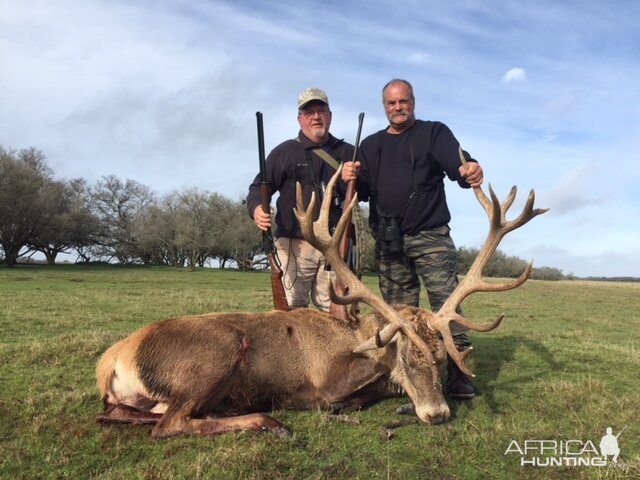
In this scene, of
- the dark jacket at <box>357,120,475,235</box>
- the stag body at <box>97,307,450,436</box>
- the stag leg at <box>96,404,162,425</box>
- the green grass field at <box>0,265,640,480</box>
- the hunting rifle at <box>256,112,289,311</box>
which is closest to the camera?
the green grass field at <box>0,265,640,480</box>

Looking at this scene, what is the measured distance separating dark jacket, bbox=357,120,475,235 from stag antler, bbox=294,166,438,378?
1.01 meters

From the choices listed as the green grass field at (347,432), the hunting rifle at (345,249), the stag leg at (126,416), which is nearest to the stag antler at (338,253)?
the hunting rifle at (345,249)

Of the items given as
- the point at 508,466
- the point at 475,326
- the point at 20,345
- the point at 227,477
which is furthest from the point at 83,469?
the point at 20,345

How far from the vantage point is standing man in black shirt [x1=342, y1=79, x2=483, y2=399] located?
6.52m

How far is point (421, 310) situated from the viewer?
6090 millimetres

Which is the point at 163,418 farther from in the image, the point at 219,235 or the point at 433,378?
the point at 219,235

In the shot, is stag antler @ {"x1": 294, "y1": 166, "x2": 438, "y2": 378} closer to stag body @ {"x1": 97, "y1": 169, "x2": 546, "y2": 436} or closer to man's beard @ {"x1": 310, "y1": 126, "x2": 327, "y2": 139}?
stag body @ {"x1": 97, "y1": 169, "x2": 546, "y2": 436}

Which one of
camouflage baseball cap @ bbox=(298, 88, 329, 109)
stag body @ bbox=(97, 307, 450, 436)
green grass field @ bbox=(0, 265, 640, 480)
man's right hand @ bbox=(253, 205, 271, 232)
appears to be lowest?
green grass field @ bbox=(0, 265, 640, 480)

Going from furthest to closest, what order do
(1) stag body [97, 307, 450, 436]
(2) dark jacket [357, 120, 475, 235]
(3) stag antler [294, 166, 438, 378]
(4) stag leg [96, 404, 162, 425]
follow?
(2) dark jacket [357, 120, 475, 235] < (3) stag antler [294, 166, 438, 378] < (1) stag body [97, 307, 450, 436] < (4) stag leg [96, 404, 162, 425]

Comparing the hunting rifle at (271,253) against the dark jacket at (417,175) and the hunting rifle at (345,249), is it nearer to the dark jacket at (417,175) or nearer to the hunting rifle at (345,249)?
the hunting rifle at (345,249)

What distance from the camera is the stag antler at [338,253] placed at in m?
5.52

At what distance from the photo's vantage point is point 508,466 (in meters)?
4.21

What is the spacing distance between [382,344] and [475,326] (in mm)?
1002

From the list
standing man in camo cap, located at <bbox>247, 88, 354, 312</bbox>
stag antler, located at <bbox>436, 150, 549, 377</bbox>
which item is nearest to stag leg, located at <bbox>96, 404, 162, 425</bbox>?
standing man in camo cap, located at <bbox>247, 88, 354, 312</bbox>
